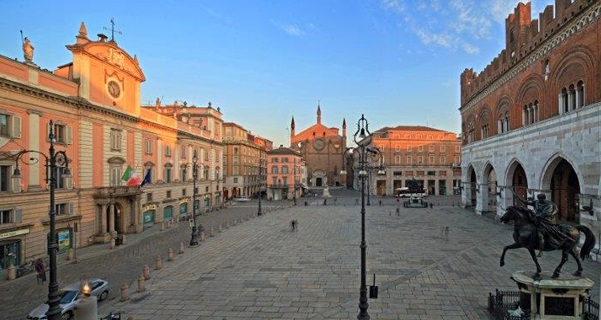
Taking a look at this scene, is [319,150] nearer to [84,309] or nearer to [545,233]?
[545,233]

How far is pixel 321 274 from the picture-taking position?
16.8 metres

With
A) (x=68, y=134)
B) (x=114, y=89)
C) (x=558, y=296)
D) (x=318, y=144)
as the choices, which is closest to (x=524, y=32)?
(x=558, y=296)

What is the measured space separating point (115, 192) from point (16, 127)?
9167 millimetres

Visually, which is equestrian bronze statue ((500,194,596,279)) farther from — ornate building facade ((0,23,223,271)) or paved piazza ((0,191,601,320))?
ornate building facade ((0,23,223,271))

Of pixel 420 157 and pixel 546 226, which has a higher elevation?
pixel 420 157

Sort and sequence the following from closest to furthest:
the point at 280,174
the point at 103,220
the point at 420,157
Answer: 1. the point at 103,220
2. the point at 280,174
3. the point at 420,157

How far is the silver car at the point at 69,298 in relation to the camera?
38.3 feet

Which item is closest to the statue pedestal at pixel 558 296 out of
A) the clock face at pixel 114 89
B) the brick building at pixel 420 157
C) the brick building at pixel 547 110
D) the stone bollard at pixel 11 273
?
the brick building at pixel 547 110

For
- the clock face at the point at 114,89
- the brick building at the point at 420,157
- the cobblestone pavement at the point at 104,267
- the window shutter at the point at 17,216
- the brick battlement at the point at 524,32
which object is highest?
the brick battlement at the point at 524,32

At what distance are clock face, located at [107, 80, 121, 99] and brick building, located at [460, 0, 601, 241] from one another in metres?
30.6

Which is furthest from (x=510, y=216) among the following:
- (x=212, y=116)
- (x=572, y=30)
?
(x=212, y=116)

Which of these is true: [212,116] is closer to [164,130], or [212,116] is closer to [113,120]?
[164,130]

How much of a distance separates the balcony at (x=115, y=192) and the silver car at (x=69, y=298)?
48.0 feet

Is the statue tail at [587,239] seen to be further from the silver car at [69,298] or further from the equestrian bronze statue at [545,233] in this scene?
the silver car at [69,298]
